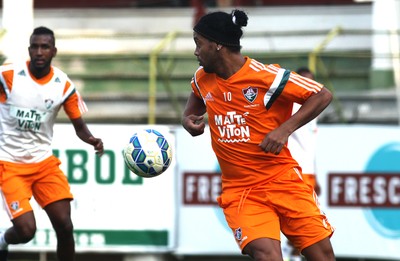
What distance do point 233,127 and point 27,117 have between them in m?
2.83

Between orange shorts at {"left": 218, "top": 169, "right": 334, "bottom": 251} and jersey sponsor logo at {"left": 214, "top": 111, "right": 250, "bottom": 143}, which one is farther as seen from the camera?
jersey sponsor logo at {"left": 214, "top": 111, "right": 250, "bottom": 143}

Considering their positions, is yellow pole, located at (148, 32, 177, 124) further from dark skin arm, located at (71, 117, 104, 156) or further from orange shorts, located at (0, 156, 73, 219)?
orange shorts, located at (0, 156, 73, 219)

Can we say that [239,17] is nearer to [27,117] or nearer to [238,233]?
[238,233]

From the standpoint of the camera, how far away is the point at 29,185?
401 inches

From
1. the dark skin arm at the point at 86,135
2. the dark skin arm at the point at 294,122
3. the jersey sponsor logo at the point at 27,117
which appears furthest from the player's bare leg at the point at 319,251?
the jersey sponsor logo at the point at 27,117

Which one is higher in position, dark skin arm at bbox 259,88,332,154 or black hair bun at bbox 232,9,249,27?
black hair bun at bbox 232,9,249,27

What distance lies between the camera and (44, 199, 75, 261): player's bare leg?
10086 millimetres

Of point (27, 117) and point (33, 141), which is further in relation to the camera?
point (33, 141)

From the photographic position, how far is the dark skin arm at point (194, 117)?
790 cm

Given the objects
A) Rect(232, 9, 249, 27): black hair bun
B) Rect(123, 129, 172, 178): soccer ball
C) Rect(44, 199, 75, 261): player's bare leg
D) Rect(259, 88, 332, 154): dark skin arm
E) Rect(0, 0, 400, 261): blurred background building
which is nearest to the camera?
Rect(259, 88, 332, 154): dark skin arm

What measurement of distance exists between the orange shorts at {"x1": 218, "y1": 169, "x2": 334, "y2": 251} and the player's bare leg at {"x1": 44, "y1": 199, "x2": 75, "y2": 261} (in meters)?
2.61

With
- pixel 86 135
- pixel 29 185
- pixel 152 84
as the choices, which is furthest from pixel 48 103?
pixel 152 84

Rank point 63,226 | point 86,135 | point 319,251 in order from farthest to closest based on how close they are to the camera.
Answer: point 86,135, point 63,226, point 319,251

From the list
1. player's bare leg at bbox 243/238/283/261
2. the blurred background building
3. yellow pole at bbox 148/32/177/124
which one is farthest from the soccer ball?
yellow pole at bbox 148/32/177/124
